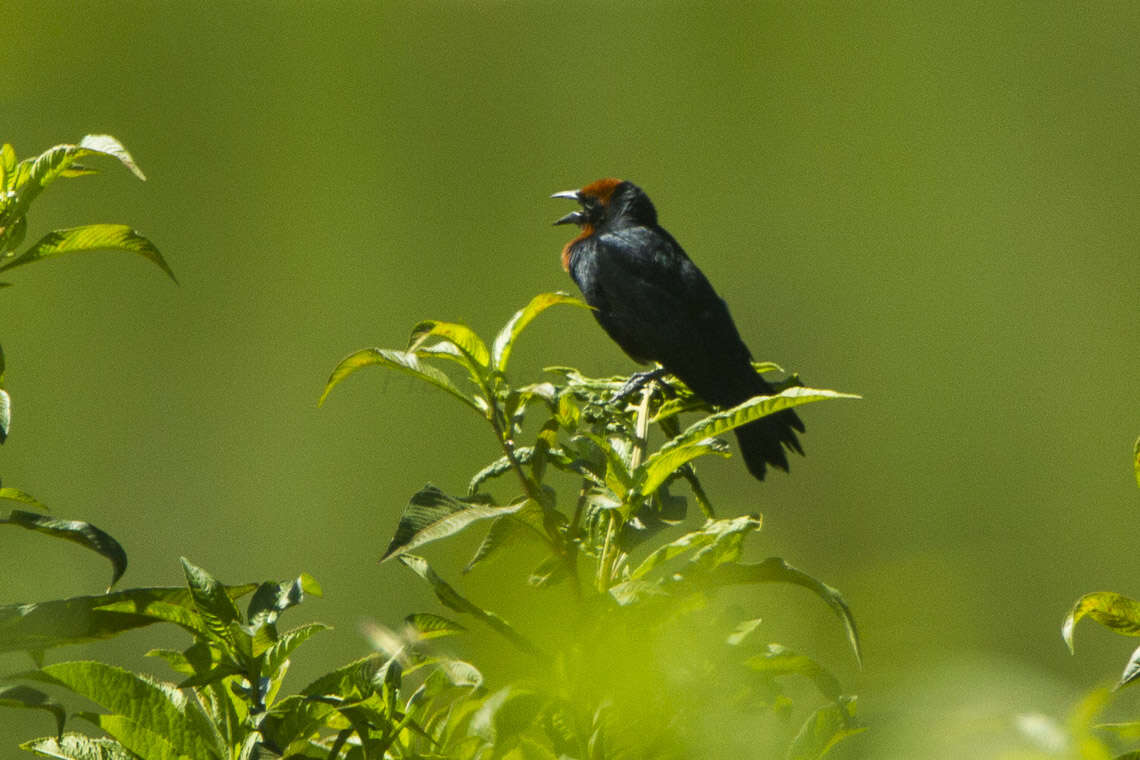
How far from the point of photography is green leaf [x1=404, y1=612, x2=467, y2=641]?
0.54m

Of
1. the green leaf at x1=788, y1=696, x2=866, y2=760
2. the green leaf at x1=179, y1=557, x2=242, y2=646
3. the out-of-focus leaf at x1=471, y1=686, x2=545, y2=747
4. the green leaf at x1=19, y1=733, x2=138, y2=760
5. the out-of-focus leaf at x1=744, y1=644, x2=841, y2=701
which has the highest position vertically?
the green leaf at x1=179, y1=557, x2=242, y2=646

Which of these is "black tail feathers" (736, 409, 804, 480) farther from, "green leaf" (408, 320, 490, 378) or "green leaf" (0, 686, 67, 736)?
"green leaf" (0, 686, 67, 736)

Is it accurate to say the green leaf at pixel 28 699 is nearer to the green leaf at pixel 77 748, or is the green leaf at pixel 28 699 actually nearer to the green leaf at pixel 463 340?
the green leaf at pixel 77 748

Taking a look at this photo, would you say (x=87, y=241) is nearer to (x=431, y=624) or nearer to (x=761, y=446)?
(x=431, y=624)

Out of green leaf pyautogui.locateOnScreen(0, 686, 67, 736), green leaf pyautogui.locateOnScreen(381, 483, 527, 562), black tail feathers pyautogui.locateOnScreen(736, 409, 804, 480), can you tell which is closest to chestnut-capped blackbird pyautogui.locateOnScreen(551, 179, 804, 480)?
black tail feathers pyautogui.locateOnScreen(736, 409, 804, 480)

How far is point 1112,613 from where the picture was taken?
1.69ft

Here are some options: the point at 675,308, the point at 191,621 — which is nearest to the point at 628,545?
the point at 191,621

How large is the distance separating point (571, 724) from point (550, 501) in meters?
0.11

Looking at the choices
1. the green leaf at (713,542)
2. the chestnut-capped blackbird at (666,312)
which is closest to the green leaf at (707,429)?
the green leaf at (713,542)

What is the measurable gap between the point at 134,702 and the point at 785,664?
31cm

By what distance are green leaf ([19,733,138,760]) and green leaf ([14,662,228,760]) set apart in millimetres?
16

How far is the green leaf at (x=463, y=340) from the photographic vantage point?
57 cm

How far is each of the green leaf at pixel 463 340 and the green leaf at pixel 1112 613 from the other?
319mm

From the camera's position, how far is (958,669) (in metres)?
0.29
